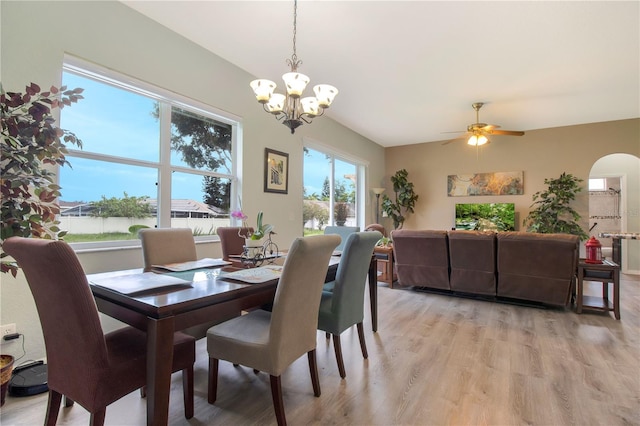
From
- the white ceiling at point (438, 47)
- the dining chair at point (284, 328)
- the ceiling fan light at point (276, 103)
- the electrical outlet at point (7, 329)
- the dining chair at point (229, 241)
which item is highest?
the white ceiling at point (438, 47)

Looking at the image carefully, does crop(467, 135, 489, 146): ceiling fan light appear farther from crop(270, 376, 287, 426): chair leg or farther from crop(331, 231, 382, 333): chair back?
crop(270, 376, 287, 426): chair leg

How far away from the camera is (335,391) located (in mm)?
1912

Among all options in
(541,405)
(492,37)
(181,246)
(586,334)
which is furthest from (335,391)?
(492,37)

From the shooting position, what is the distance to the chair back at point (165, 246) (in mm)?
2168

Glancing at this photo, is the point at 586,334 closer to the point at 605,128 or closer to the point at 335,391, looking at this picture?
the point at 335,391

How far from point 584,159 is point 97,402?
25.1 ft

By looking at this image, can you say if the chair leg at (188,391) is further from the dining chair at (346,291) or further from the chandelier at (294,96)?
the chandelier at (294,96)

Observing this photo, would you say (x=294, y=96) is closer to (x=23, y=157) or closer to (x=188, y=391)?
(x=23, y=157)

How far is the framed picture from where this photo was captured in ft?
13.3

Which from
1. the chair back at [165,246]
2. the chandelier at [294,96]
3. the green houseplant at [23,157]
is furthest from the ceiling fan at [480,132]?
the green houseplant at [23,157]

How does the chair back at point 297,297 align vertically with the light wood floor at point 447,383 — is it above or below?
above

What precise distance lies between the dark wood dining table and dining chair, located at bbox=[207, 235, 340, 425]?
0.17m

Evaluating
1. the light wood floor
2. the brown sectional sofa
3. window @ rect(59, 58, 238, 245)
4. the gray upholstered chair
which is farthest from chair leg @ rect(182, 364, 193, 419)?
the brown sectional sofa

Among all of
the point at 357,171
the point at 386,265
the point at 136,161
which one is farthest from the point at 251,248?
the point at 357,171
